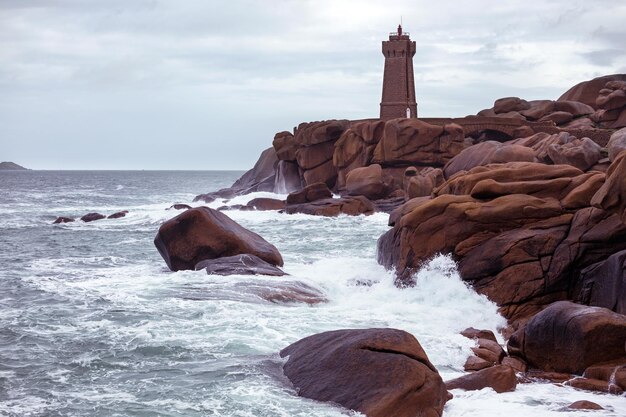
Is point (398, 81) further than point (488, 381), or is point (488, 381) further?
point (398, 81)

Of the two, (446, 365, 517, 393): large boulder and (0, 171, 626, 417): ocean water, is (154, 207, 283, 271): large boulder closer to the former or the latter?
(0, 171, 626, 417): ocean water

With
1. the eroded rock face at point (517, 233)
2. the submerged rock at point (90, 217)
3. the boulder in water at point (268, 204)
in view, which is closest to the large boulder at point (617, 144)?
the eroded rock face at point (517, 233)

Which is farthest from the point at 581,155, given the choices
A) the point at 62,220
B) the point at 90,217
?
the point at 62,220

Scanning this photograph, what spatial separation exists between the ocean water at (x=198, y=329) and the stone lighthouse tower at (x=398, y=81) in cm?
3404

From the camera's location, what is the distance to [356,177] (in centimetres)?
4553

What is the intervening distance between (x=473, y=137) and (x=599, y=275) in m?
35.7

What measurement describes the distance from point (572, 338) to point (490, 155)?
19.4 metres

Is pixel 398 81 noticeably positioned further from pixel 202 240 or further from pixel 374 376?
pixel 374 376

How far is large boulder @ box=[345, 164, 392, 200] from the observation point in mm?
44688

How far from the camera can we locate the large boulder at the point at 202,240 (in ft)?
73.2

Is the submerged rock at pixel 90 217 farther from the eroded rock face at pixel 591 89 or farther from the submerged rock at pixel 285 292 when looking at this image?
the eroded rock face at pixel 591 89

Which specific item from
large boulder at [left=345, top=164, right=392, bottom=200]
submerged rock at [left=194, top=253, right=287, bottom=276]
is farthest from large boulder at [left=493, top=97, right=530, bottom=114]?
submerged rock at [left=194, top=253, right=287, bottom=276]

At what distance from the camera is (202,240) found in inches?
884

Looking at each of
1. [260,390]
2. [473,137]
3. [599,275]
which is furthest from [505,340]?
[473,137]
